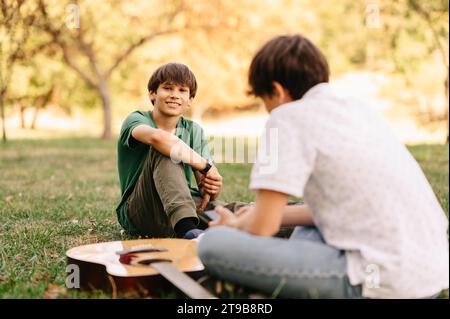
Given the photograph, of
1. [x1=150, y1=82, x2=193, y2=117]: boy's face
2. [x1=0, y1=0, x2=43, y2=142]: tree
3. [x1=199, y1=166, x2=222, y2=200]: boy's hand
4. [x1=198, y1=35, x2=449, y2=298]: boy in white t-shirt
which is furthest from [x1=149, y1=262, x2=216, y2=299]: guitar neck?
[x1=0, y1=0, x2=43, y2=142]: tree

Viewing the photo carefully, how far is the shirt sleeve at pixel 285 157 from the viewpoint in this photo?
6.37ft

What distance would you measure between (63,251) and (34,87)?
22524 mm

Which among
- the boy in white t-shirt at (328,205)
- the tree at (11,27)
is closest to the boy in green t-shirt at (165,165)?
the boy in white t-shirt at (328,205)

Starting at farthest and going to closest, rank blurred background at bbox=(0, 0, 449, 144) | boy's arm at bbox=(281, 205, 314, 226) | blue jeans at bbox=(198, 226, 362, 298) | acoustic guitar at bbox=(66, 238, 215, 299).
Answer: blurred background at bbox=(0, 0, 449, 144) < boy's arm at bbox=(281, 205, 314, 226) < acoustic guitar at bbox=(66, 238, 215, 299) < blue jeans at bbox=(198, 226, 362, 298)

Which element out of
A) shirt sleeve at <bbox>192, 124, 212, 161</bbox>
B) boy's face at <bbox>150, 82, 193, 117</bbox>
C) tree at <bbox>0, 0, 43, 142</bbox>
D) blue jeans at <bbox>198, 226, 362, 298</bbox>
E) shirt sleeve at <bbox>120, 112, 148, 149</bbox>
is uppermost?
tree at <bbox>0, 0, 43, 142</bbox>

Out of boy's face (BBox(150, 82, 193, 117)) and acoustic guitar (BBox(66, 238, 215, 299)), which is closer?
acoustic guitar (BBox(66, 238, 215, 299))

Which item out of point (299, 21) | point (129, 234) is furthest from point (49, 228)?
point (299, 21)

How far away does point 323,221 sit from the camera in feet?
6.84

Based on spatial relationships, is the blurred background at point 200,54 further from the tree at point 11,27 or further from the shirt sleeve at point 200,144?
the shirt sleeve at point 200,144

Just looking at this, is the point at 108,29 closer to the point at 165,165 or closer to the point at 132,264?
the point at 165,165

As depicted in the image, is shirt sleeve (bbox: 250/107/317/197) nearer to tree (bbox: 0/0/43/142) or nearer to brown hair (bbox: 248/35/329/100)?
brown hair (bbox: 248/35/329/100)

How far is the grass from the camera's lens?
9.02 feet

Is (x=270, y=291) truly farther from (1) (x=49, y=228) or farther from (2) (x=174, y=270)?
(1) (x=49, y=228)

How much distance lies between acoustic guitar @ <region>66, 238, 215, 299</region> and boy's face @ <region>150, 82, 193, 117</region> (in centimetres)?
96
